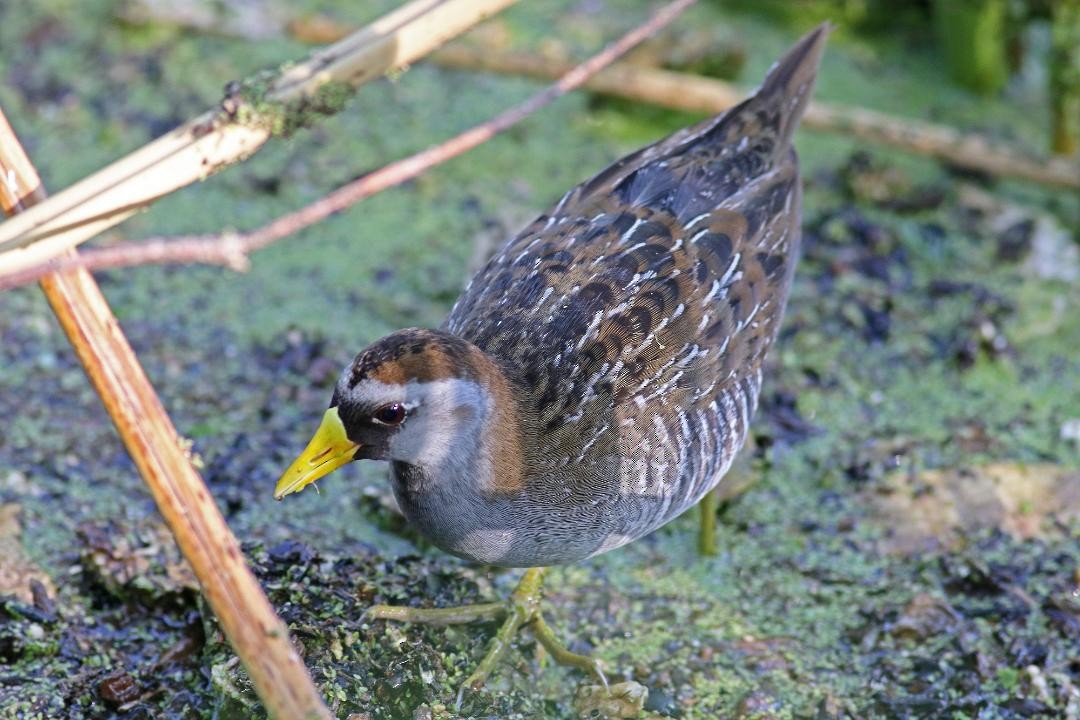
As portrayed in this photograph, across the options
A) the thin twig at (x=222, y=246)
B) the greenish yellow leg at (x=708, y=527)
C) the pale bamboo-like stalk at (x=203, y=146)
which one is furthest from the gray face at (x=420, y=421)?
the greenish yellow leg at (x=708, y=527)

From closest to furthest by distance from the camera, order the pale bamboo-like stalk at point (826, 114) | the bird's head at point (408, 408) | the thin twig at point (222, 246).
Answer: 1. the thin twig at point (222, 246)
2. the bird's head at point (408, 408)
3. the pale bamboo-like stalk at point (826, 114)

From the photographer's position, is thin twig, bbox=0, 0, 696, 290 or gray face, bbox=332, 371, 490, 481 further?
gray face, bbox=332, 371, 490, 481

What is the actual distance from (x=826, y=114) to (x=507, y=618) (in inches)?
117

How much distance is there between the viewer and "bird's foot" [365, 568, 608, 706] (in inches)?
134

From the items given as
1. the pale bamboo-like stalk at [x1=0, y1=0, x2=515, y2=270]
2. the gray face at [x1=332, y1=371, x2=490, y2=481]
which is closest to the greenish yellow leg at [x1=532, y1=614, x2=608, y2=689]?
the gray face at [x1=332, y1=371, x2=490, y2=481]

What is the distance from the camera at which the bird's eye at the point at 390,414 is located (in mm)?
3049

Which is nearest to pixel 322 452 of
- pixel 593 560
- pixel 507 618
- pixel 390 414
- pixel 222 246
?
pixel 390 414

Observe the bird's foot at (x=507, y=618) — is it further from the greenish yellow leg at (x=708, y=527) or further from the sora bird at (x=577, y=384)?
the greenish yellow leg at (x=708, y=527)

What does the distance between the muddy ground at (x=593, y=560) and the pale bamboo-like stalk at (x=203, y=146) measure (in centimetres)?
114

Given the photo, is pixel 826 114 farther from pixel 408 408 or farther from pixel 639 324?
pixel 408 408

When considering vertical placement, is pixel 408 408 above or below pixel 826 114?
above

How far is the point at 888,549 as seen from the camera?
427 cm

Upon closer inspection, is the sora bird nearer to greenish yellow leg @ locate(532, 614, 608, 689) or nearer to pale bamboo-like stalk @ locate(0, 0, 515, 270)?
greenish yellow leg @ locate(532, 614, 608, 689)

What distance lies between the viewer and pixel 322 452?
10.2 feet
